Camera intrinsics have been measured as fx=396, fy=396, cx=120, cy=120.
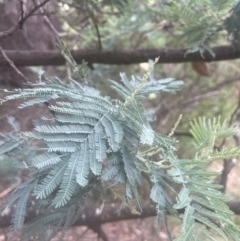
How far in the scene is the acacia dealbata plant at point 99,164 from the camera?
24.3 inches

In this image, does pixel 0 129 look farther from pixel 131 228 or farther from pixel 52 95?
pixel 131 228

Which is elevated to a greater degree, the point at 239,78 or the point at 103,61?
the point at 239,78

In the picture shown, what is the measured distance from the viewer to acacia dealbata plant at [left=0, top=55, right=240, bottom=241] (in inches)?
24.3

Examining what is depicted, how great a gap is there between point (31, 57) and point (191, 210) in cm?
72

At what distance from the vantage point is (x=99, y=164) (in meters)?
0.62

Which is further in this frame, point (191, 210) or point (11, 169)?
point (11, 169)

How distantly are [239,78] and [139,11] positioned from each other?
726 millimetres

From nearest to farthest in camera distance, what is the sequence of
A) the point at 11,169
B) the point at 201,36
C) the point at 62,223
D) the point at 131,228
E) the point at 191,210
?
the point at 191,210 → the point at 62,223 → the point at 11,169 → the point at 201,36 → the point at 131,228

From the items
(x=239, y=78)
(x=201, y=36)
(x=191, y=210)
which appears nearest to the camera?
(x=191, y=210)

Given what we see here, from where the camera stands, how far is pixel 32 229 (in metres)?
0.73

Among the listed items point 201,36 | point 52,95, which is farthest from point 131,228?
point 52,95

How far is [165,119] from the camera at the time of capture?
1.91 meters

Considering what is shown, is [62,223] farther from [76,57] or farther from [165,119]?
[165,119]

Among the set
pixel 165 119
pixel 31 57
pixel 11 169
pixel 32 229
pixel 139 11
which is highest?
pixel 139 11
